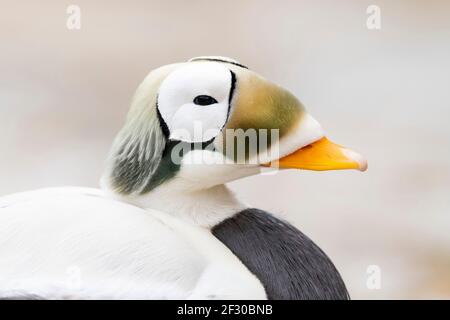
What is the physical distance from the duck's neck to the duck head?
0.01m

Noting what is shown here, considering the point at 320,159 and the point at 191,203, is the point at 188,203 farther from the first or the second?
the point at 320,159

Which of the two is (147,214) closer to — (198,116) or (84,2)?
(198,116)

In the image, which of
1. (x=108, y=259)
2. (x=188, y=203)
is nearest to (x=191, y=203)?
(x=188, y=203)

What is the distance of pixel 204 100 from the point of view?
31.1 inches

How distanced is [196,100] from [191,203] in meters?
0.11

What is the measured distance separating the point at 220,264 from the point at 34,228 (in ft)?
0.58

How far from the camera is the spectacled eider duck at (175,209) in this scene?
2.53 feet

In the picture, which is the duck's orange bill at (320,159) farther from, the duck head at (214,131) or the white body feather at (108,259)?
the white body feather at (108,259)

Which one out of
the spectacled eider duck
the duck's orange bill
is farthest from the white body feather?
the duck's orange bill

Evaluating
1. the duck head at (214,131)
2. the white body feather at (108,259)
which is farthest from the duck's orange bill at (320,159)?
the white body feather at (108,259)

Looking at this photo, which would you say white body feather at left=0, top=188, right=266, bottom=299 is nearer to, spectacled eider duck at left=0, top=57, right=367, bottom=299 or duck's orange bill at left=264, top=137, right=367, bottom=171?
spectacled eider duck at left=0, top=57, right=367, bottom=299

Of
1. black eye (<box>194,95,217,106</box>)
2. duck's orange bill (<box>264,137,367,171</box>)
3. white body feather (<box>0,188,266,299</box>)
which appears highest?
black eye (<box>194,95,217,106</box>)

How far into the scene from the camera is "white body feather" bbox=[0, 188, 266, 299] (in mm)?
768
